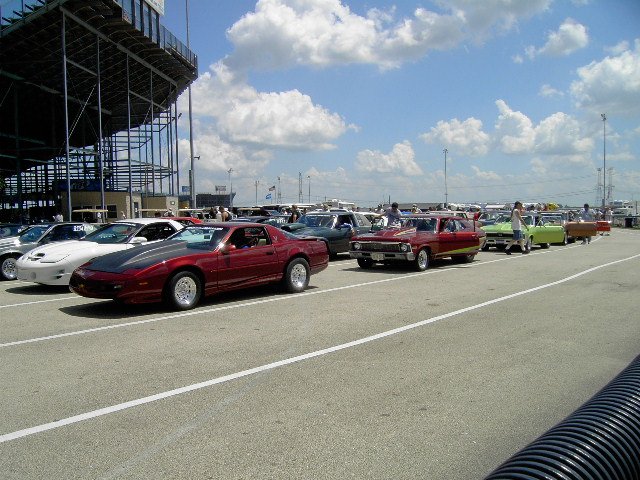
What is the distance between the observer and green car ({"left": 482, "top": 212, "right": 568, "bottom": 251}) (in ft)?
66.4

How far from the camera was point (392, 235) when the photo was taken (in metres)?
14.2

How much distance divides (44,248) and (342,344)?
7527 millimetres

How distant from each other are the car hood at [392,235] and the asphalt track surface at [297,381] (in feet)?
12.7

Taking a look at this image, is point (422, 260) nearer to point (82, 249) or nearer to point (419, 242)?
point (419, 242)

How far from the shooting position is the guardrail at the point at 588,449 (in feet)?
8.91

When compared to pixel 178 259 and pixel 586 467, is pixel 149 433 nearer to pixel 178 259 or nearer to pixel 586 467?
pixel 586 467

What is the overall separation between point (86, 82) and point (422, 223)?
33396 mm

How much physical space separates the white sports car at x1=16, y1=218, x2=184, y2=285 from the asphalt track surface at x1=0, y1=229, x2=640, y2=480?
877 mm

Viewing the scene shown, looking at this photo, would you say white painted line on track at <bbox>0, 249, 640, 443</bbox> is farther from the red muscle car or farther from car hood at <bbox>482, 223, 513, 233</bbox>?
car hood at <bbox>482, 223, 513, 233</bbox>

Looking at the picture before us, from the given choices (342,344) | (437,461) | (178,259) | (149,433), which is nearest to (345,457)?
(437,461)

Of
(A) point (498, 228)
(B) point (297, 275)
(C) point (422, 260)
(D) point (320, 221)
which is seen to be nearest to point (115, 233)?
(B) point (297, 275)

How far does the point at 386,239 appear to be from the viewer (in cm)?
1401

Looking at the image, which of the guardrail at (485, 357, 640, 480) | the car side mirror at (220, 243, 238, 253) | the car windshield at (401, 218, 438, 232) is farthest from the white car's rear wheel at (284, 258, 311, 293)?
the guardrail at (485, 357, 640, 480)

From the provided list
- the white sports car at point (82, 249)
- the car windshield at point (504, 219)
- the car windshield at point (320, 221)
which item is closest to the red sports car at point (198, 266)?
the white sports car at point (82, 249)
